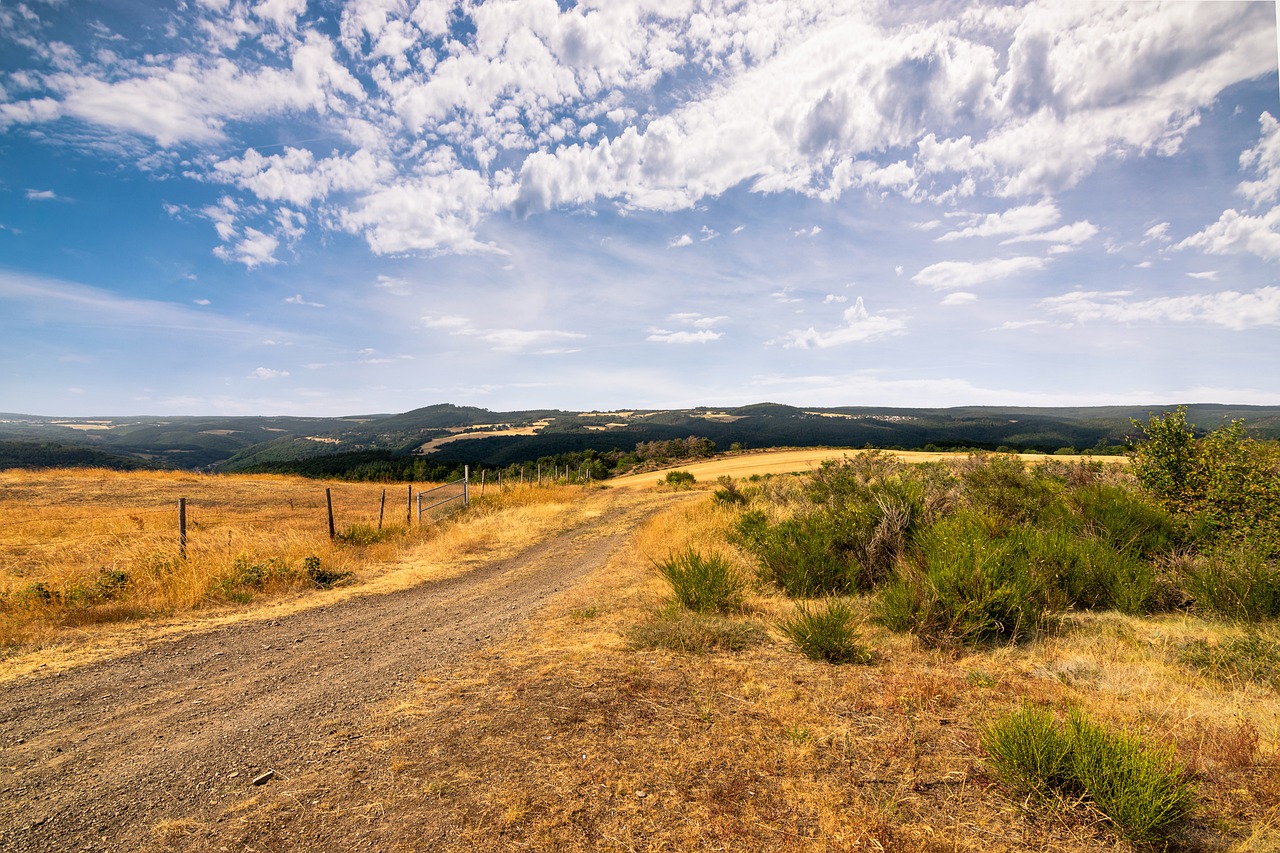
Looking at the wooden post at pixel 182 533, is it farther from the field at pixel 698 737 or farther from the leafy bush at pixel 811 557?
the leafy bush at pixel 811 557

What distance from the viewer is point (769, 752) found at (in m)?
4.15

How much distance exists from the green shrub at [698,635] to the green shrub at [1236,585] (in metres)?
5.49

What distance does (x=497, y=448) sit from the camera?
418 ft

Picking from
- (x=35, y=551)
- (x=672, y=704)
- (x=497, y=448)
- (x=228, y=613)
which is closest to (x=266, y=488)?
(x=35, y=551)

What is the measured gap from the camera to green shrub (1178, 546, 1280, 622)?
6234mm

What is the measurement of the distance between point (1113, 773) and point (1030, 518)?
842 cm

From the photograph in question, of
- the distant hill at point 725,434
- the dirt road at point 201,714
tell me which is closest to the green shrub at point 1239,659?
the dirt road at point 201,714

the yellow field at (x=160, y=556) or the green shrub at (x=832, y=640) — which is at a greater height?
the green shrub at (x=832, y=640)

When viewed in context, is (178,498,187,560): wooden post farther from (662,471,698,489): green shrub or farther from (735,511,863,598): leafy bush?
(662,471,698,489): green shrub

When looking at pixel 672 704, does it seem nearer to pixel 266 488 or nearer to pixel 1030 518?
pixel 1030 518

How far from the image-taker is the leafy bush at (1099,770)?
3027 mm

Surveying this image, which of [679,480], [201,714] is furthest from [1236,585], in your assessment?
[679,480]

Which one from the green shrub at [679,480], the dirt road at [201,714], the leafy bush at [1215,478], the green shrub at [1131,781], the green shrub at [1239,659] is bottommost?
the green shrub at [679,480]

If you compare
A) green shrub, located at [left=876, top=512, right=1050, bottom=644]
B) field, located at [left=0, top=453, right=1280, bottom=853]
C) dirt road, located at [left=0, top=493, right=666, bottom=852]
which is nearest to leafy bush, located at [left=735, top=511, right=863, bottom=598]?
field, located at [left=0, top=453, right=1280, bottom=853]
